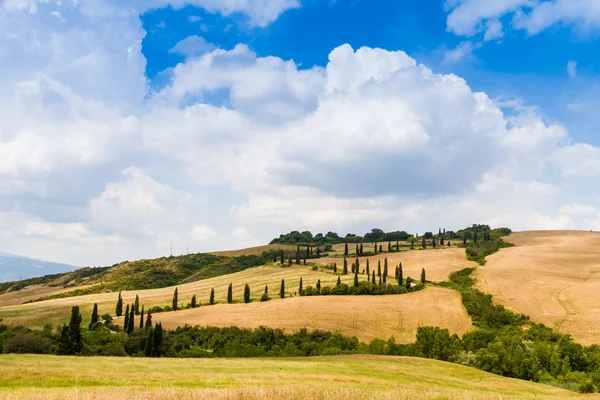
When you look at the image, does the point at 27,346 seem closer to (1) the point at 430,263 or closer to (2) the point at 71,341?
(2) the point at 71,341

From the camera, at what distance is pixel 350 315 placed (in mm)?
115375

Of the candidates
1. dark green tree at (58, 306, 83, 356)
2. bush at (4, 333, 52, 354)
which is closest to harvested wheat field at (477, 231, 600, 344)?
dark green tree at (58, 306, 83, 356)

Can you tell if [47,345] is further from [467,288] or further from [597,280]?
[597,280]

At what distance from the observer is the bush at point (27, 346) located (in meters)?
62.9

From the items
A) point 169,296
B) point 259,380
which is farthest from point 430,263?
point 259,380

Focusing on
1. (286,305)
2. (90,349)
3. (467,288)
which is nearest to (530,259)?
(467,288)

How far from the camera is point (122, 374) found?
105 feet

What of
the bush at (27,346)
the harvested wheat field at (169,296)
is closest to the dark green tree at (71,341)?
the bush at (27,346)

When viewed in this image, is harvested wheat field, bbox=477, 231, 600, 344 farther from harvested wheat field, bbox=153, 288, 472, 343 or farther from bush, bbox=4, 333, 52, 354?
bush, bbox=4, 333, 52, 354

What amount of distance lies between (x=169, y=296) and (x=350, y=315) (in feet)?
235

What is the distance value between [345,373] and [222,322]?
78.5 metres

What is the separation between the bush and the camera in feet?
206

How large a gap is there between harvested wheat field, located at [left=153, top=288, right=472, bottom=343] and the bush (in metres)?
43.6

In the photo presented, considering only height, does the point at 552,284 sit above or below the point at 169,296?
above
